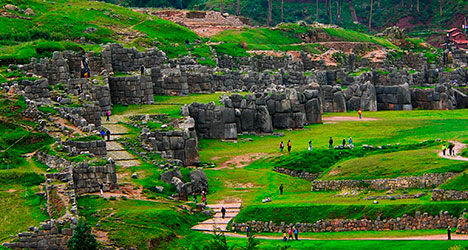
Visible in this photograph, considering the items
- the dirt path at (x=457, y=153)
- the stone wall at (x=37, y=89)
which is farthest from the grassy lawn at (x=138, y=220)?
the stone wall at (x=37, y=89)

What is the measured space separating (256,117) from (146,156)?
22.1 m

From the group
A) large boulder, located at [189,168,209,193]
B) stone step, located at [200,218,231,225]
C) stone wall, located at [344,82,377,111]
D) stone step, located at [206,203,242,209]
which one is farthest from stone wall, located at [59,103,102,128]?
stone wall, located at [344,82,377,111]

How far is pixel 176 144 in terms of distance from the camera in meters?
84.8

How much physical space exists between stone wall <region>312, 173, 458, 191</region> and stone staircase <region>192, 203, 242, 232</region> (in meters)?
6.75

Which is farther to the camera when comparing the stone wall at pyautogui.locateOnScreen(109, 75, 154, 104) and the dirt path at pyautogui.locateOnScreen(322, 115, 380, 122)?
the dirt path at pyautogui.locateOnScreen(322, 115, 380, 122)

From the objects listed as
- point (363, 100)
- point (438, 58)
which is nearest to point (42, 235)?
point (363, 100)

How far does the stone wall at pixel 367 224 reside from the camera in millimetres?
62688

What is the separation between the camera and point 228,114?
96062 millimetres

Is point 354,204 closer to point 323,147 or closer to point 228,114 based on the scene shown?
point 323,147

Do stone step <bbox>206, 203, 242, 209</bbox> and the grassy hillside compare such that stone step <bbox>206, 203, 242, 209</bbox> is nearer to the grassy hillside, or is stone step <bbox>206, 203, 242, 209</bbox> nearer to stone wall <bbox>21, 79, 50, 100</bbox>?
stone wall <bbox>21, 79, 50, 100</bbox>

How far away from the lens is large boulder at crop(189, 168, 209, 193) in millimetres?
76188

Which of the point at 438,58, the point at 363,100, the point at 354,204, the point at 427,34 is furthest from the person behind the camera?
the point at 427,34

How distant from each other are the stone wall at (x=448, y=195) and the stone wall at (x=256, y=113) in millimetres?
32377

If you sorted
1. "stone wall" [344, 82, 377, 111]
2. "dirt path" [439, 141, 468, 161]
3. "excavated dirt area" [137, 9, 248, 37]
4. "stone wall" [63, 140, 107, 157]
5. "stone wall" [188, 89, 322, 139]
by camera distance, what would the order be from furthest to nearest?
"excavated dirt area" [137, 9, 248, 37] < "stone wall" [344, 82, 377, 111] < "stone wall" [188, 89, 322, 139] < "dirt path" [439, 141, 468, 161] < "stone wall" [63, 140, 107, 157]
